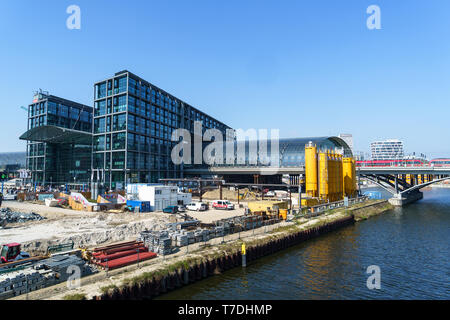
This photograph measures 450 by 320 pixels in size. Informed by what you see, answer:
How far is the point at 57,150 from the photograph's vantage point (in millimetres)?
105250

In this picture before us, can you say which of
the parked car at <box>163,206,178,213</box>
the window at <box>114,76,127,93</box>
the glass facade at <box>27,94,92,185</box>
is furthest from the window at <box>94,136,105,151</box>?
the parked car at <box>163,206,178,213</box>

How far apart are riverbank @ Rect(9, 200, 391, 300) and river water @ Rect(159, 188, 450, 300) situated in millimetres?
856

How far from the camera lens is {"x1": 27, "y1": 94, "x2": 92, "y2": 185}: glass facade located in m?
96.5

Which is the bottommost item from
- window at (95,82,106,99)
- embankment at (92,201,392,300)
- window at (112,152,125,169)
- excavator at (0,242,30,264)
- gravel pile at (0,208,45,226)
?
embankment at (92,201,392,300)

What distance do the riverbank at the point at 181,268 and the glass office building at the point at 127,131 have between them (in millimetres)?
59209

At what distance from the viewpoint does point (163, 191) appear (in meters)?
53.6

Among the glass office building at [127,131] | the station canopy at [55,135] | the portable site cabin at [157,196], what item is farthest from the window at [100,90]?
the portable site cabin at [157,196]

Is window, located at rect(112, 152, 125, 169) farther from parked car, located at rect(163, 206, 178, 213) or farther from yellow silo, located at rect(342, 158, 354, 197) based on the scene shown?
yellow silo, located at rect(342, 158, 354, 197)

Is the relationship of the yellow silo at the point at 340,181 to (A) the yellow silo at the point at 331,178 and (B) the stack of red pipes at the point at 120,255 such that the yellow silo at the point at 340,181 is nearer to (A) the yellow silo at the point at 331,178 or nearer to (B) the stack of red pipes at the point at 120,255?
(A) the yellow silo at the point at 331,178

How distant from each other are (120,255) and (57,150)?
3998 inches

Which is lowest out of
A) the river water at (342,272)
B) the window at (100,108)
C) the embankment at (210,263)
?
the river water at (342,272)

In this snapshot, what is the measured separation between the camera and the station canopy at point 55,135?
83537mm

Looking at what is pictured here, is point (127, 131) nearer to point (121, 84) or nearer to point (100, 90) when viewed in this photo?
point (121, 84)
